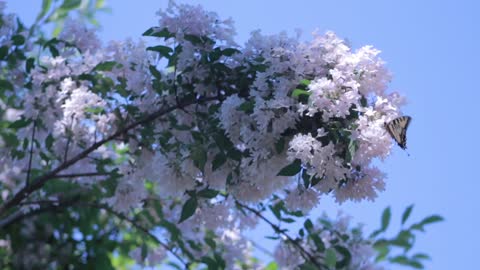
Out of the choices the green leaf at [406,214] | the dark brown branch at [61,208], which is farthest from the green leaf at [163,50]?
the green leaf at [406,214]

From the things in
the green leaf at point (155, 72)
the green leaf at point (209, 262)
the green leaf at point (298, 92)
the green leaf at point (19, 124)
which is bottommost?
the green leaf at point (209, 262)

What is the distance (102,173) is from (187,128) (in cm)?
66

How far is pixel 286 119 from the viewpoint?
8.10 feet

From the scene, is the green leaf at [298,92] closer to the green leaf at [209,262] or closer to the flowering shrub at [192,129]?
the flowering shrub at [192,129]

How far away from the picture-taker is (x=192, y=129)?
3301 mm

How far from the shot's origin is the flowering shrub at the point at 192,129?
2.46 metres

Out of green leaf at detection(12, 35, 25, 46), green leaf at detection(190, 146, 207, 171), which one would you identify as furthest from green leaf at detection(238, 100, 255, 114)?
green leaf at detection(12, 35, 25, 46)

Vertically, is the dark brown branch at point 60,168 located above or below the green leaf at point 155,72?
below

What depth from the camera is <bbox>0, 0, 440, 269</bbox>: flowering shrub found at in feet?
8.07

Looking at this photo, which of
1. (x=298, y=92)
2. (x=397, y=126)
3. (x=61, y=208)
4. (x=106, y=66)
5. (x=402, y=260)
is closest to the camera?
(x=402, y=260)

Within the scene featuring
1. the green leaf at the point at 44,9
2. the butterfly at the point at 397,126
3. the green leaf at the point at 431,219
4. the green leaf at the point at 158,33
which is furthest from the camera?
the green leaf at the point at 44,9

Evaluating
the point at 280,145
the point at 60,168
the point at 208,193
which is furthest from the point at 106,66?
the point at 280,145

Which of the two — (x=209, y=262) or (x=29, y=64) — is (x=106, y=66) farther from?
Answer: (x=209, y=262)

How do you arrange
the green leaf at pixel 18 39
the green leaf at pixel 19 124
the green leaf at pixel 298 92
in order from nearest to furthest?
the green leaf at pixel 298 92, the green leaf at pixel 19 124, the green leaf at pixel 18 39
